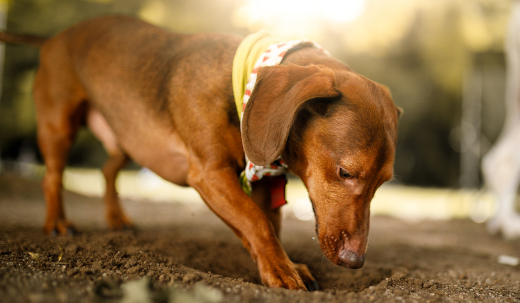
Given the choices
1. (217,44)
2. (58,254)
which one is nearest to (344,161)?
(217,44)

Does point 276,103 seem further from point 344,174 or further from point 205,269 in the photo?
point 205,269

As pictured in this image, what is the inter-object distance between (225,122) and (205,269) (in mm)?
892

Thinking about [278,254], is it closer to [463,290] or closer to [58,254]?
[463,290]

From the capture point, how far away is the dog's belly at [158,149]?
263cm

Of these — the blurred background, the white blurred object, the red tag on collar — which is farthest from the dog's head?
the blurred background

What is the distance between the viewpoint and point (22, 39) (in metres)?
3.61

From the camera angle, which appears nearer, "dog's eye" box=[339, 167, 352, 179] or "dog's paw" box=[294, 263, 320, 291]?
"dog's eye" box=[339, 167, 352, 179]

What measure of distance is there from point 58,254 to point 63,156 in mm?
1443

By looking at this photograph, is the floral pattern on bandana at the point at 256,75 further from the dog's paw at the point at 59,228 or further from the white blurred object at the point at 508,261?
the white blurred object at the point at 508,261

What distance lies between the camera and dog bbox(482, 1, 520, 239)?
5.00 meters

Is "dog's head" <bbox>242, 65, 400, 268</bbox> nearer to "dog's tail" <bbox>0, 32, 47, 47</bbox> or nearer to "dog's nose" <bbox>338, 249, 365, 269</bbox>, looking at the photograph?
"dog's nose" <bbox>338, 249, 365, 269</bbox>

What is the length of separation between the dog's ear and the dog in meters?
4.18

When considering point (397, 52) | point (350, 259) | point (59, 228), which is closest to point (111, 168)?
point (59, 228)

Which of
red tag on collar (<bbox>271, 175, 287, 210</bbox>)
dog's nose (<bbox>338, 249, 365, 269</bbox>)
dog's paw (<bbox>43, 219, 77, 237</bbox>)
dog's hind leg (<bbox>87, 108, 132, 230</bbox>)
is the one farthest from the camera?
dog's hind leg (<bbox>87, 108, 132, 230</bbox>)
